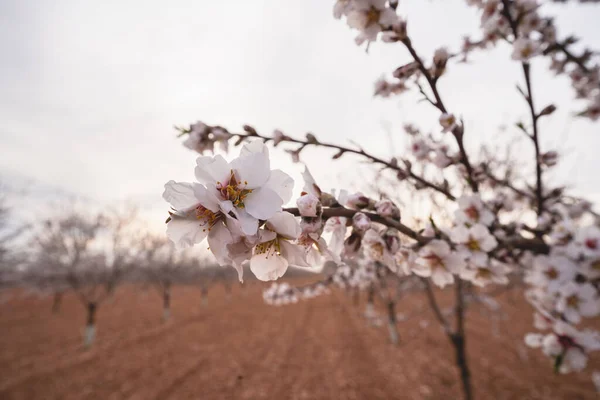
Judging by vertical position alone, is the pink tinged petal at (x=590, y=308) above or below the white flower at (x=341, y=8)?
below

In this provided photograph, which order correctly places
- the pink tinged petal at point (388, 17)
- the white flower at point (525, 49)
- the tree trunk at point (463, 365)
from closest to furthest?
the pink tinged petal at point (388, 17), the white flower at point (525, 49), the tree trunk at point (463, 365)

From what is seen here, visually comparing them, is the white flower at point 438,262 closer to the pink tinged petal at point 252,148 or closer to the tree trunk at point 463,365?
the pink tinged petal at point 252,148

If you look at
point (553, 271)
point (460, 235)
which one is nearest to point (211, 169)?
point (460, 235)

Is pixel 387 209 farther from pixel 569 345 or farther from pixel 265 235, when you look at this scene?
pixel 569 345

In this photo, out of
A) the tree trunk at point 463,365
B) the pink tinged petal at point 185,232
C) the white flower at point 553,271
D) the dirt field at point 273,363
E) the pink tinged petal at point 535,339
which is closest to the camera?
the pink tinged petal at point 185,232

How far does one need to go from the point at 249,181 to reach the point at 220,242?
0.19 metres

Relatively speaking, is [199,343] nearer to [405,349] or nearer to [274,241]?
[405,349]

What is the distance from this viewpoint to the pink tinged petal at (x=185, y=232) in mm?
781

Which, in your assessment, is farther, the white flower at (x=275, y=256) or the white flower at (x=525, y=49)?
the white flower at (x=525, y=49)

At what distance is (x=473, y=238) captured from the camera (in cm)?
135

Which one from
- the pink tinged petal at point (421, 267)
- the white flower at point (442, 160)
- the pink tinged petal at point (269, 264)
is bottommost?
the pink tinged petal at point (421, 267)

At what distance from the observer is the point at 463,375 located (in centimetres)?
394

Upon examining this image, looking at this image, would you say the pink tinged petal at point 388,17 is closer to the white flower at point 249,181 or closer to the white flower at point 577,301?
the white flower at point 249,181

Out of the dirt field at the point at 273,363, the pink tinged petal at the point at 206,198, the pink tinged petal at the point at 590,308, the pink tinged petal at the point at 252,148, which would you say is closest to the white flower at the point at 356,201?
the pink tinged petal at the point at 252,148
